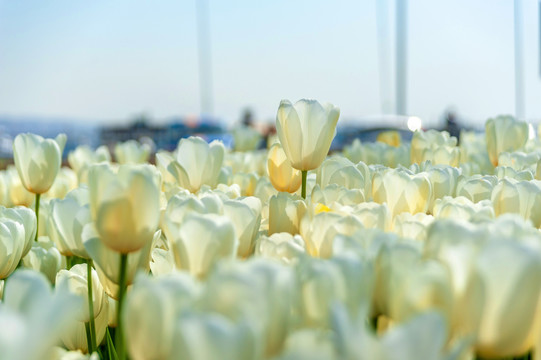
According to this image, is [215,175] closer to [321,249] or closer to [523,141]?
[321,249]

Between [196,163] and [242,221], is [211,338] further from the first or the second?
[196,163]

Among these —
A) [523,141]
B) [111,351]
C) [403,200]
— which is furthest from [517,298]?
[523,141]

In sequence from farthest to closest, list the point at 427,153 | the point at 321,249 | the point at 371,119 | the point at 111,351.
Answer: the point at 371,119 < the point at 427,153 < the point at 111,351 < the point at 321,249

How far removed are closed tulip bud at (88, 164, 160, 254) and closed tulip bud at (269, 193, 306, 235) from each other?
16.1 inches

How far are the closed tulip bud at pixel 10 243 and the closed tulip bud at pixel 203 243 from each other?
50cm

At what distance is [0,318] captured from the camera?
0.49 meters

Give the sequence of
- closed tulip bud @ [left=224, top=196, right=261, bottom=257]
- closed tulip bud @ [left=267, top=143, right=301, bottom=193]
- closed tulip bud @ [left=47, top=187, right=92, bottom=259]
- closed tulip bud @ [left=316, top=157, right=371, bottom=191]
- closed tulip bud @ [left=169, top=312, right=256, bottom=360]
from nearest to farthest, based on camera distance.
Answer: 1. closed tulip bud @ [left=169, top=312, right=256, bottom=360]
2. closed tulip bud @ [left=224, top=196, right=261, bottom=257]
3. closed tulip bud @ [left=47, top=187, right=92, bottom=259]
4. closed tulip bud @ [left=316, top=157, right=371, bottom=191]
5. closed tulip bud @ [left=267, top=143, right=301, bottom=193]

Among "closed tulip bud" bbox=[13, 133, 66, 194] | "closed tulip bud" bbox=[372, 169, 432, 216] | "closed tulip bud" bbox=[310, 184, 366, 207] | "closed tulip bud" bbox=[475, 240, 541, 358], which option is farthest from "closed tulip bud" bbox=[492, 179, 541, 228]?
"closed tulip bud" bbox=[13, 133, 66, 194]

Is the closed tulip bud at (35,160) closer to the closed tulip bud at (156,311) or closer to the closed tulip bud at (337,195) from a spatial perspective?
the closed tulip bud at (337,195)

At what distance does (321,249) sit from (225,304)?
35cm

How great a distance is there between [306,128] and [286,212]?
0.23 m

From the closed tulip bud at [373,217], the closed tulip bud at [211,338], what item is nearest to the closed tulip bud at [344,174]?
the closed tulip bud at [373,217]

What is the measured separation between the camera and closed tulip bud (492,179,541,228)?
1.13m

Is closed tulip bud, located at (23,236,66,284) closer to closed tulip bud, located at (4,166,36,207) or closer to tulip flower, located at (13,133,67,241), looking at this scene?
tulip flower, located at (13,133,67,241)
